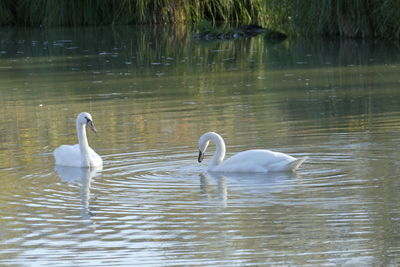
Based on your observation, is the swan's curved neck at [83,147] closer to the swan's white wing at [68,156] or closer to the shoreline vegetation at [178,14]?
the swan's white wing at [68,156]

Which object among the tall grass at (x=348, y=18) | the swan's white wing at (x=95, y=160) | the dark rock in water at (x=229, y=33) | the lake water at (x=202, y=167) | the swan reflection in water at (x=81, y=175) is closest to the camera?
the lake water at (x=202, y=167)

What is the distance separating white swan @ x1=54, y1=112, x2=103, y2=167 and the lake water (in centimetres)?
12

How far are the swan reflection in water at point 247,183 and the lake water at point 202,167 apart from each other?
0.08 feet

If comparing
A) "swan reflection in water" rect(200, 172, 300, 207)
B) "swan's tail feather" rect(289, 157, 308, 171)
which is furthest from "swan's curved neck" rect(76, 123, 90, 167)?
"swan's tail feather" rect(289, 157, 308, 171)

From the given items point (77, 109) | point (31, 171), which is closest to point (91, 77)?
point (77, 109)

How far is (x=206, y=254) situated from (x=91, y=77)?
43.5 ft

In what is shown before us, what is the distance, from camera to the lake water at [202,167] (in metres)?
7.18

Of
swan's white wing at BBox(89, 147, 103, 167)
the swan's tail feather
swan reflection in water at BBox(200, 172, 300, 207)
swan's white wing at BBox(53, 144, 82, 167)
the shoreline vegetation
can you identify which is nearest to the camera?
swan reflection in water at BBox(200, 172, 300, 207)

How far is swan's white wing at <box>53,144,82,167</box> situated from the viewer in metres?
10.9

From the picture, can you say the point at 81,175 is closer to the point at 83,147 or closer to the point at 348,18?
the point at 83,147

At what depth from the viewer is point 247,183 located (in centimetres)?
958

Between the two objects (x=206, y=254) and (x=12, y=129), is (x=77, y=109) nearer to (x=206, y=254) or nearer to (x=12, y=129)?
(x=12, y=129)

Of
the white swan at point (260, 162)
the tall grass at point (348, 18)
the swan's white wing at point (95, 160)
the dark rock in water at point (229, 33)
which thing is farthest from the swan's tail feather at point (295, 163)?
the dark rock in water at point (229, 33)

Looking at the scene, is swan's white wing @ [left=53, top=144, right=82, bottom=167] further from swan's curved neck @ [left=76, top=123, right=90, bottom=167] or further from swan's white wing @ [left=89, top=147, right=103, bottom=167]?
swan's white wing @ [left=89, top=147, right=103, bottom=167]
